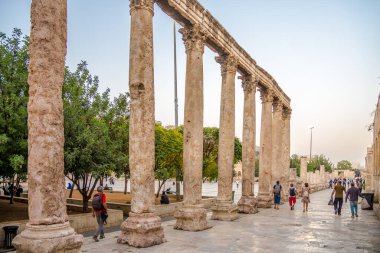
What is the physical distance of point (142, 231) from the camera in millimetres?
9406

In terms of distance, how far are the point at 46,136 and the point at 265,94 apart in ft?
54.9

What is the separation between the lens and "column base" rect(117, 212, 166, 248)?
9.35 m

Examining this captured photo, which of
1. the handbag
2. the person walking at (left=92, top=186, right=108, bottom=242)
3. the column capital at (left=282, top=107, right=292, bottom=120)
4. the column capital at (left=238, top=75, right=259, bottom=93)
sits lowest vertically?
the handbag

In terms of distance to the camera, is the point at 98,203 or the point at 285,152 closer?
the point at 98,203

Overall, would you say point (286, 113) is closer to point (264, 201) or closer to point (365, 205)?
point (365, 205)

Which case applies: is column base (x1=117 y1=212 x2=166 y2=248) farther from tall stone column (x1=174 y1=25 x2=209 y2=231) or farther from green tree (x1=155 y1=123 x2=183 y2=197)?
green tree (x1=155 y1=123 x2=183 y2=197)

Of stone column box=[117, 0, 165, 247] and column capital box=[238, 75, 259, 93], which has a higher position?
column capital box=[238, 75, 259, 93]

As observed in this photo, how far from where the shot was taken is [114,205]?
20.9m

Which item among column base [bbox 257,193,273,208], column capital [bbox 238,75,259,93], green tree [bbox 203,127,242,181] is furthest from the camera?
green tree [bbox 203,127,242,181]

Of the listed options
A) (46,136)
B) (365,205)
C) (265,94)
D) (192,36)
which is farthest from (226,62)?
(365,205)

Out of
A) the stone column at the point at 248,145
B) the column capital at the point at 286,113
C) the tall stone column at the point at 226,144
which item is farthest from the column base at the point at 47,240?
the column capital at the point at 286,113

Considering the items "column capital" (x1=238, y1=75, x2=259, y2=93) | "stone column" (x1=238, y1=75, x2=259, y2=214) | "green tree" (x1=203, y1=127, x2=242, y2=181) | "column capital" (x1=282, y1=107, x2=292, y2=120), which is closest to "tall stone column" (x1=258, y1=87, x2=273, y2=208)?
"stone column" (x1=238, y1=75, x2=259, y2=214)

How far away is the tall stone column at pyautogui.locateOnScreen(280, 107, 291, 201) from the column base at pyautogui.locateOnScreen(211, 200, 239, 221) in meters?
10.9

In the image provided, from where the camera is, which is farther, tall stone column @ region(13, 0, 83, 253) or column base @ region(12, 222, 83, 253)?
tall stone column @ region(13, 0, 83, 253)
